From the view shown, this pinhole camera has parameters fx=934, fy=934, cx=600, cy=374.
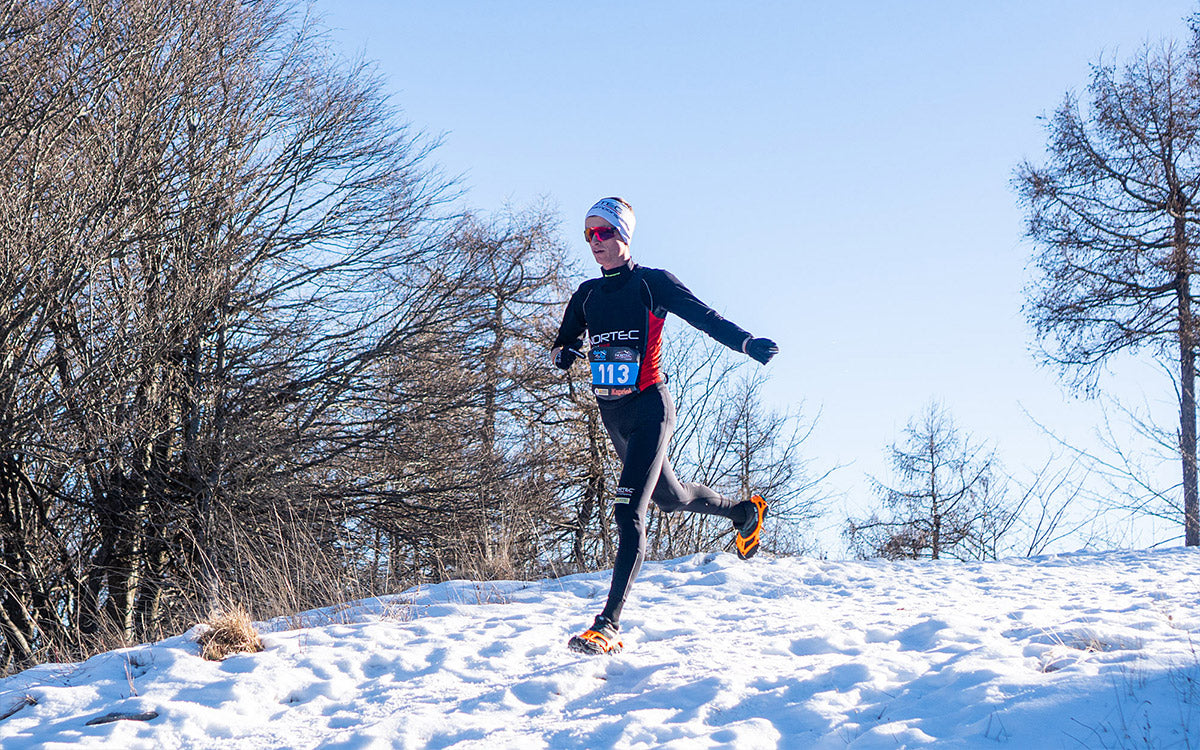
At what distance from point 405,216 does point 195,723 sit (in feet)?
34.6

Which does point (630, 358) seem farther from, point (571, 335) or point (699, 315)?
point (571, 335)

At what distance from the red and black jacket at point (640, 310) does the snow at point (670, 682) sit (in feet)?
5.18

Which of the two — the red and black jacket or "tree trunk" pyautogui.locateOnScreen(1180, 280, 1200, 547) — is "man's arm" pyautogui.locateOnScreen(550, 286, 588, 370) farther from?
"tree trunk" pyautogui.locateOnScreen(1180, 280, 1200, 547)

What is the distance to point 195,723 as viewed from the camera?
12.8 feet

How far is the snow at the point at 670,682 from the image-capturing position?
132 inches

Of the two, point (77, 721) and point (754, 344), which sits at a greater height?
point (754, 344)

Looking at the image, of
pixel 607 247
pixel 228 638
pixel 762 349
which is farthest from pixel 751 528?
pixel 228 638

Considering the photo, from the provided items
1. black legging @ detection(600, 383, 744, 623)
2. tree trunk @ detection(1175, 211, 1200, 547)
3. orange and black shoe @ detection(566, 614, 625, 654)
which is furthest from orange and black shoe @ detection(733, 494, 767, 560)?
tree trunk @ detection(1175, 211, 1200, 547)

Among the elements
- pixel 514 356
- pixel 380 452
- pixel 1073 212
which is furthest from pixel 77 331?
pixel 1073 212

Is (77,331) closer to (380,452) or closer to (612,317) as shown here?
(380,452)

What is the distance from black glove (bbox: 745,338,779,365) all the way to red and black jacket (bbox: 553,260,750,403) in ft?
0.98

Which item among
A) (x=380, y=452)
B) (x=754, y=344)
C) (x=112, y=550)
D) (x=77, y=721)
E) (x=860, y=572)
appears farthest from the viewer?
Result: (x=380, y=452)

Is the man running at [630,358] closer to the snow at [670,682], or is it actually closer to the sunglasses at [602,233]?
the sunglasses at [602,233]

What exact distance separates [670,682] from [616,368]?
173cm
